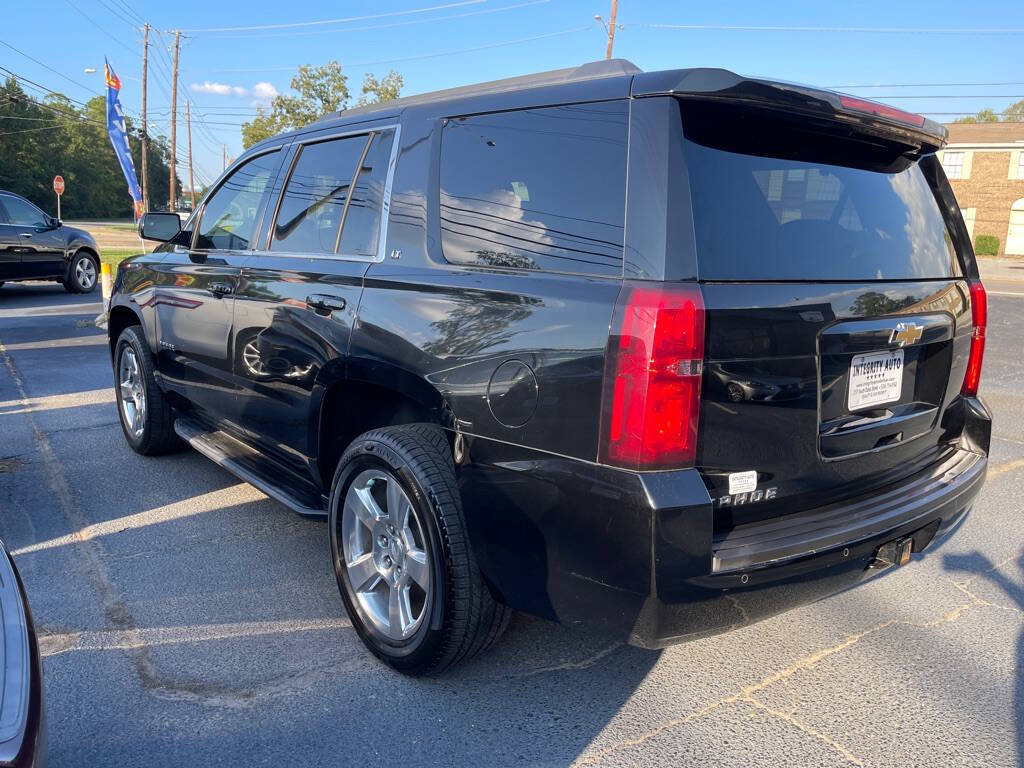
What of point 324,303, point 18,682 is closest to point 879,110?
point 324,303

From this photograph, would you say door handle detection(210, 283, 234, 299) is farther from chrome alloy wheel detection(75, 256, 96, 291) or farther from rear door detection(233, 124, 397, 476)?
chrome alloy wheel detection(75, 256, 96, 291)

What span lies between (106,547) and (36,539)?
1.31 feet

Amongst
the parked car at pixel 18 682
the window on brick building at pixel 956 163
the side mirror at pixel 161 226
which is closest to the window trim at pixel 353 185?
the side mirror at pixel 161 226

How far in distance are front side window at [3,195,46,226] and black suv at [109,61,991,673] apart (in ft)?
43.5

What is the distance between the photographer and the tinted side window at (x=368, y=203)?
123 inches

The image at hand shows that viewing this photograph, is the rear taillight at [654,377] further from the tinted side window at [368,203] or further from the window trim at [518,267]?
the tinted side window at [368,203]

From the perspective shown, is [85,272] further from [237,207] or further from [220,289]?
[220,289]

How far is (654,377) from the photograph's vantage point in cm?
207

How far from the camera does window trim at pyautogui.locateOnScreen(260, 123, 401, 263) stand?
10.1 ft

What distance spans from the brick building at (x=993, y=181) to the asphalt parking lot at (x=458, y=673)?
134ft

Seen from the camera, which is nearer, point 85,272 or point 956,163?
point 85,272

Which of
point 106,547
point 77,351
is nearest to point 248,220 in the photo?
point 106,547

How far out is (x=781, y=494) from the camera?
7.62 ft

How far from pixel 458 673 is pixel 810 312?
66.7 inches
